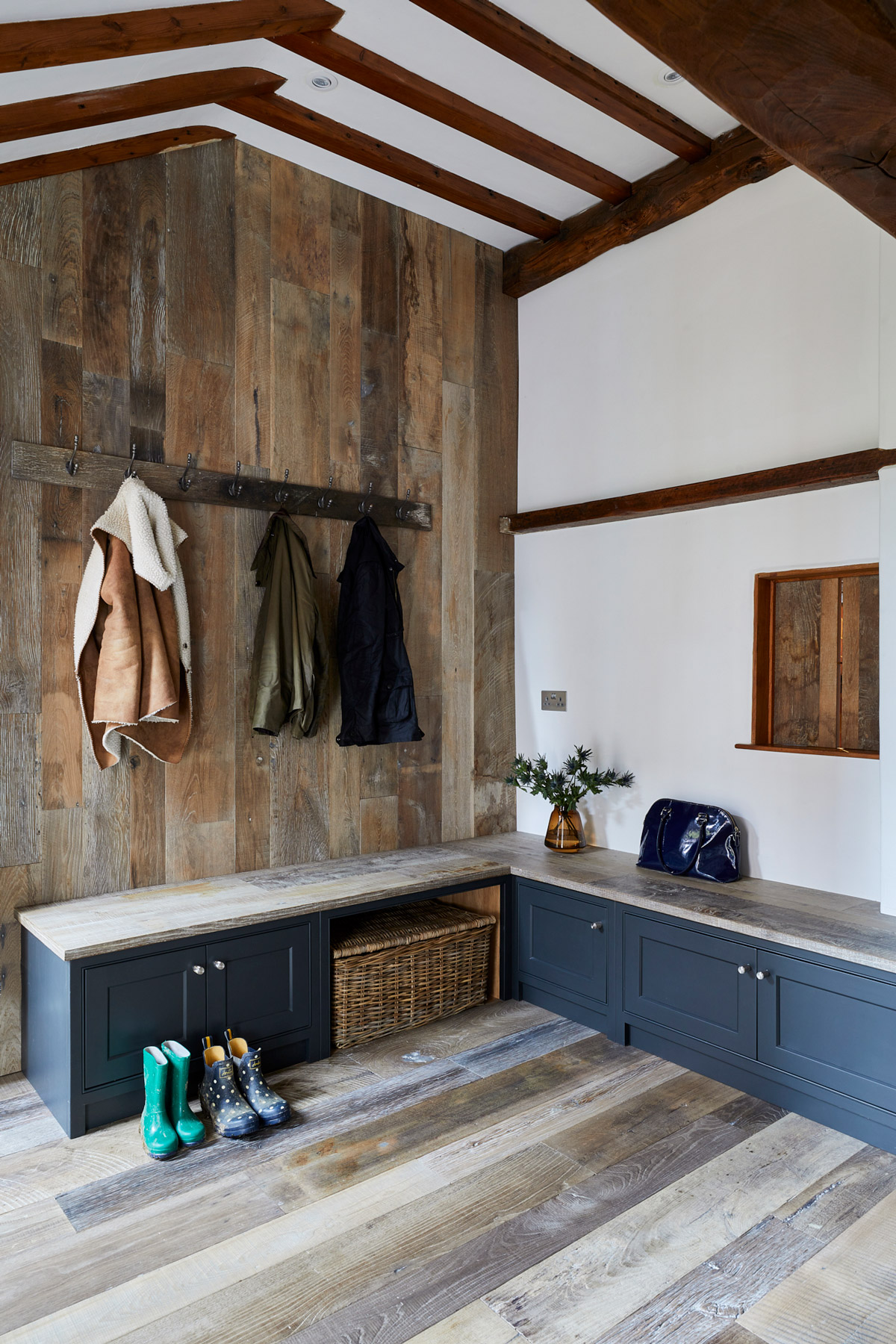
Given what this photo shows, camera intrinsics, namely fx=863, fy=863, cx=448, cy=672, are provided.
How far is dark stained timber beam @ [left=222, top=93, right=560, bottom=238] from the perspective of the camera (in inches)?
120

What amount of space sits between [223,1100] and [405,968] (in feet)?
2.68

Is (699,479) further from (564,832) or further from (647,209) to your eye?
(564,832)

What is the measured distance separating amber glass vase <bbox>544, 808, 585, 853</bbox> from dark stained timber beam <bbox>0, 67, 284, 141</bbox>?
2.89 metres

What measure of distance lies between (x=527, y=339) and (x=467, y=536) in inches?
40.6

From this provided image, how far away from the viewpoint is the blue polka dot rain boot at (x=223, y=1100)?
2.42 meters

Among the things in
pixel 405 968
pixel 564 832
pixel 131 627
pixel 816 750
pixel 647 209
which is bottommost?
pixel 405 968

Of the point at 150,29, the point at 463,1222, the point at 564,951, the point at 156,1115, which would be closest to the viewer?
the point at 463,1222

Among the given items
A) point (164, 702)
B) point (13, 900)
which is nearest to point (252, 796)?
point (164, 702)

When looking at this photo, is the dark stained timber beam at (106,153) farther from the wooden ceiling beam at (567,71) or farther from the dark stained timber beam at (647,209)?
the dark stained timber beam at (647,209)

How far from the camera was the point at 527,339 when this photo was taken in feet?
13.7

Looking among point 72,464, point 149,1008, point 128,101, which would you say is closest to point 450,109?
point 128,101

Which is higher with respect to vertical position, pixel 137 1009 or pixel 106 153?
pixel 106 153

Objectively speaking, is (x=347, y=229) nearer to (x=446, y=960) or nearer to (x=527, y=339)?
(x=527, y=339)

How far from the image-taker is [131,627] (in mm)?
2811
